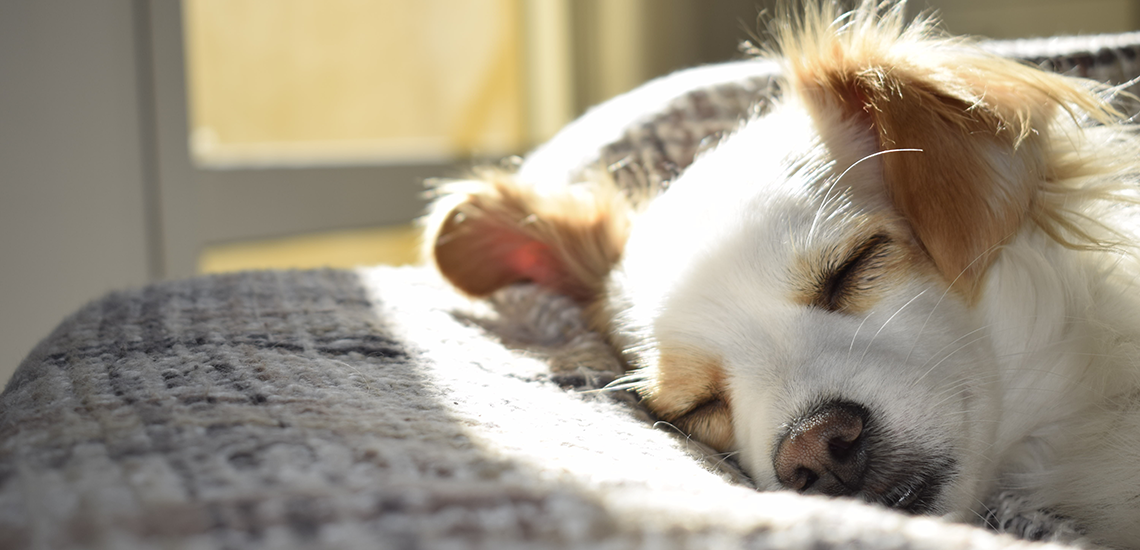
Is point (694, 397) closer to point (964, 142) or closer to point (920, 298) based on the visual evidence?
point (920, 298)

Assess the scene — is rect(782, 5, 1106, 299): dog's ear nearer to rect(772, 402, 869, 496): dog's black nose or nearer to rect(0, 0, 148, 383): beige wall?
rect(772, 402, 869, 496): dog's black nose

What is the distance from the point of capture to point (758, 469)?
3.01ft

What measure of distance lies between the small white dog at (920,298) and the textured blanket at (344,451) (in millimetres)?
105

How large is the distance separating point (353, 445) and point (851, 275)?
2.26 ft

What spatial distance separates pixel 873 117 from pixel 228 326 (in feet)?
2.96

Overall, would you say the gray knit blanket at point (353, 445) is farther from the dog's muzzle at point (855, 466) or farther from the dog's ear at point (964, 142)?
the dog's ear at point (964, 142)

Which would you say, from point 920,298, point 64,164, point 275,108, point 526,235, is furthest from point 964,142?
point 275,108

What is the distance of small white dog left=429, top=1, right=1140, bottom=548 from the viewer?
878 mm

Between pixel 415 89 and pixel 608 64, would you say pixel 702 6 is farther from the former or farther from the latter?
pixel 415 89

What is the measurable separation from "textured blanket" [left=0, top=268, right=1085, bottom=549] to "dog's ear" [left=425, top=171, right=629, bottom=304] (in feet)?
1.04

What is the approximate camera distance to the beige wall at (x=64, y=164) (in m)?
1.79

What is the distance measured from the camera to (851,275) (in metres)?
1.00

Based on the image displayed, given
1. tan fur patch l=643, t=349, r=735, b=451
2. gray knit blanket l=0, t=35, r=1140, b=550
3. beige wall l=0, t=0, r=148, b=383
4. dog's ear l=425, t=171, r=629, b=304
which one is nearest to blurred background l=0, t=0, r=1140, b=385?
beige wall l=0, t=0, r=148, b=383

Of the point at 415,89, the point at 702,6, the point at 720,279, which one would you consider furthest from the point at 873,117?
the point at 702,6
